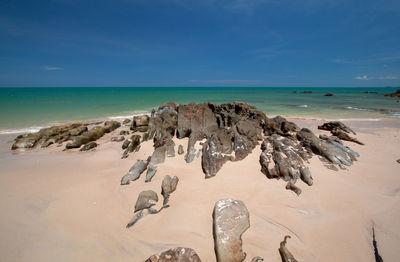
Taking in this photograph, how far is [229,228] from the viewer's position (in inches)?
109

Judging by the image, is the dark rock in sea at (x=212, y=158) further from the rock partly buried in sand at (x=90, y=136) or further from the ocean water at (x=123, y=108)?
the ocean water at (x=123, y=108)

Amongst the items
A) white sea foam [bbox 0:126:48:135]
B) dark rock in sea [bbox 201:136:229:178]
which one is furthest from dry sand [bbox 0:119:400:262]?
white sea foam [bbox 0:126:48:135]

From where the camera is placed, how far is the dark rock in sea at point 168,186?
3745 mm

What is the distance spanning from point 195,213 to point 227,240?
34.3 inches

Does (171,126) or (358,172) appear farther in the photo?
(171,126)

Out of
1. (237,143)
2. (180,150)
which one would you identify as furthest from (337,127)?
(180,150)

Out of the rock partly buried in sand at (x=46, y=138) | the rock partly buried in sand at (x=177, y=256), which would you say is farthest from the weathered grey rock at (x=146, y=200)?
the rock partly buried in sand at (x=46, y=138)

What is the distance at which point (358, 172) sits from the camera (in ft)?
14.5

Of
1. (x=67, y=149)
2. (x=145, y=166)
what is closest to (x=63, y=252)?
(x=145, y=166)

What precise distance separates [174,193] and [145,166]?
5.07ft

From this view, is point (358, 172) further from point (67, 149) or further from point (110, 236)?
point (67, 149)

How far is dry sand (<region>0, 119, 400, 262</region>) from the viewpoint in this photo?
8.73ft

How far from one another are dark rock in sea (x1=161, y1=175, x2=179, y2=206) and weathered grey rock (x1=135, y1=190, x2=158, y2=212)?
201mm

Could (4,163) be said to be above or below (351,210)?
below
